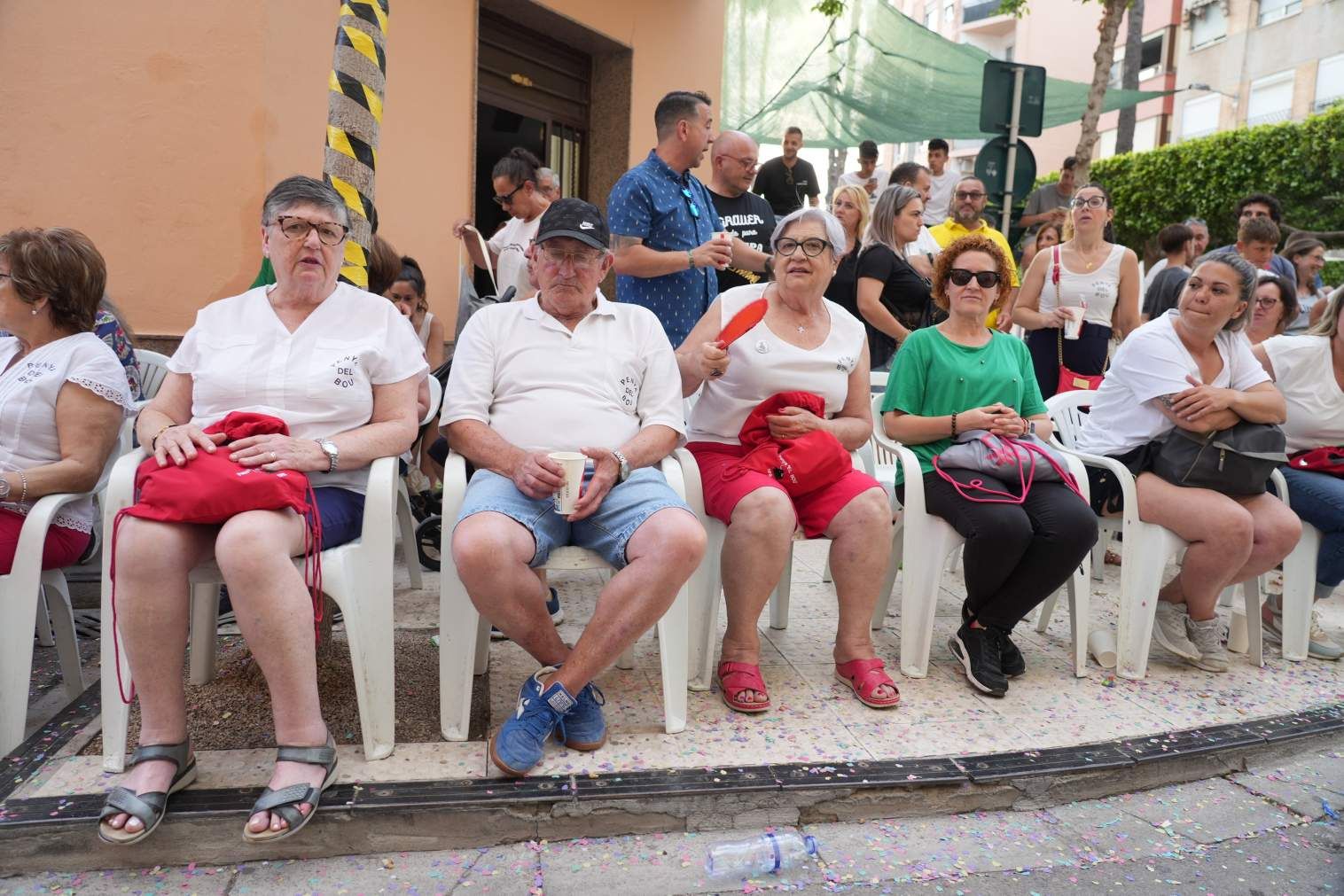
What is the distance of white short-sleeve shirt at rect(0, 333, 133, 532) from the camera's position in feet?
9.16

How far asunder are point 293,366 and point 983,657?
2433 mm

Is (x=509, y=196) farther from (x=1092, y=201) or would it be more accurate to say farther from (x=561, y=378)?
(x=1092, y=201)

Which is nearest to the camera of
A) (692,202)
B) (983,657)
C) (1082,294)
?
(983,657)

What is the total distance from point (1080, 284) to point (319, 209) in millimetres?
4085

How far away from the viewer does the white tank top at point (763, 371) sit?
325cm

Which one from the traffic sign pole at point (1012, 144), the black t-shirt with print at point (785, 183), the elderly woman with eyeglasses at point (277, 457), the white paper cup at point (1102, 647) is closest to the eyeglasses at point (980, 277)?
the white paper cup at point (1102, 647)

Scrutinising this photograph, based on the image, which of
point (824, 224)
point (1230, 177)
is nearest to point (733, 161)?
point (824, 224)

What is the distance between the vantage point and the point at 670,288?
13.0 feet

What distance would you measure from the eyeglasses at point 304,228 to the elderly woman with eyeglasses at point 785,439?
121cm

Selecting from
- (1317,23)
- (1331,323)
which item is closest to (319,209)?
(1331,323)

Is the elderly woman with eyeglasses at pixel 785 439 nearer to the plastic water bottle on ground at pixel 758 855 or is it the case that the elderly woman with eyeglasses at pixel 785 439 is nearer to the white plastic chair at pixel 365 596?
the plastic water bottle on ground at pixel 758 855

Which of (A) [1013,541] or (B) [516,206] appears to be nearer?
(A) [1013,541]

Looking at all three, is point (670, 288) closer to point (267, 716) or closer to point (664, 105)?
point (664, 105)

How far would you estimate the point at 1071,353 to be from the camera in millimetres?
5145
